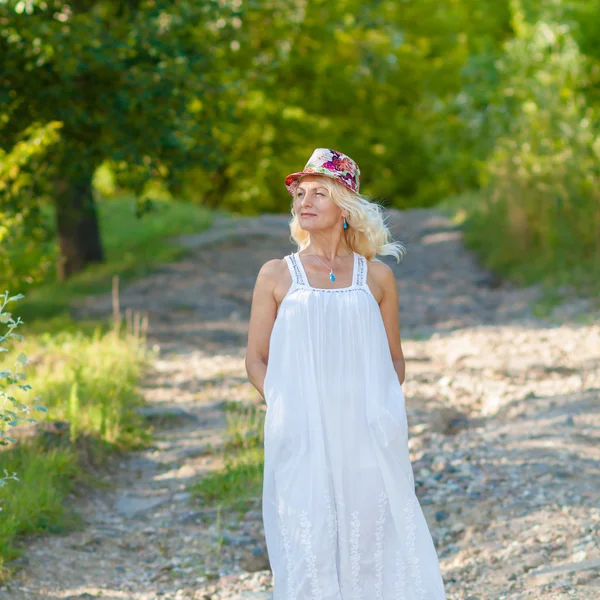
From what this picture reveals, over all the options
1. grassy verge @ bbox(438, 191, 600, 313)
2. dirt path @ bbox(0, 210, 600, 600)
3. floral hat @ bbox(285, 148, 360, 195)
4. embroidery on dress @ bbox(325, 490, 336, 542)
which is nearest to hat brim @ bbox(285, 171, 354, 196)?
floral hat @ bbox(285, 148, 360, 195)

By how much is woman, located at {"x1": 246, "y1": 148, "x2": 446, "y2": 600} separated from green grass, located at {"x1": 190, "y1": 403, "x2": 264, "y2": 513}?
6.53ft

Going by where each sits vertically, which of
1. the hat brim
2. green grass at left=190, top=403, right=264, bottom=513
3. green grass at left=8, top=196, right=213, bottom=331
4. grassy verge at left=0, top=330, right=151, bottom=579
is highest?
the hat brim

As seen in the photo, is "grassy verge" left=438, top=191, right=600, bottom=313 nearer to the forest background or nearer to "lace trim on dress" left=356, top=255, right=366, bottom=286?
the forest background

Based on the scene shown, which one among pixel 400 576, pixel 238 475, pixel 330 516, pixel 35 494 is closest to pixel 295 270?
pixel 330 516

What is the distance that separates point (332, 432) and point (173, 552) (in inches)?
75.9

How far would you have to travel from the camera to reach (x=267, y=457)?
3.21 meters

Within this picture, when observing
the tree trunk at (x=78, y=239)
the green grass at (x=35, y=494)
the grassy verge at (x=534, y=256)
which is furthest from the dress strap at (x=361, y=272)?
the tree trunk at (x=78, y=239)

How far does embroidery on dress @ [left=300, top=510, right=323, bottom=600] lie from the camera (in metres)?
3.08

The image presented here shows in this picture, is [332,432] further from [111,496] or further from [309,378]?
[111,496]

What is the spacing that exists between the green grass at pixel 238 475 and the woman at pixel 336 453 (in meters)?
1.99

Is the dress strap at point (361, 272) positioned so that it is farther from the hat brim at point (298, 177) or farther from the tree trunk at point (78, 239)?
the tree trunk at point (78, 239)

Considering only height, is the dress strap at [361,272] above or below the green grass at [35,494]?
above

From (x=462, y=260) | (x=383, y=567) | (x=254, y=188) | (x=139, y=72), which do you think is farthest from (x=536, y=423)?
(x=254, y=188)

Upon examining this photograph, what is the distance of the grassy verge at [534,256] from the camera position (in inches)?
419
